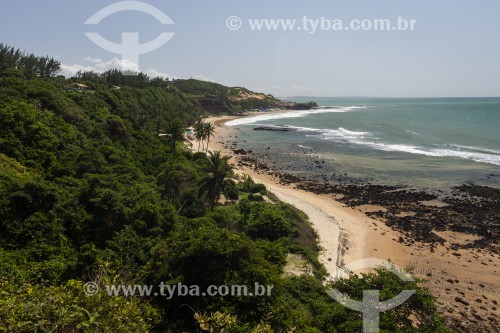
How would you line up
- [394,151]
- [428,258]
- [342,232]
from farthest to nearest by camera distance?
[394,151], [342,232], [428,258]

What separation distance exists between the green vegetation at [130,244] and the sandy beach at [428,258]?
3.04m

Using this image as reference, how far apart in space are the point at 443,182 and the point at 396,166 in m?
10.2

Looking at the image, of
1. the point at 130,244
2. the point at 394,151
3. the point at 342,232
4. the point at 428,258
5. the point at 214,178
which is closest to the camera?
the point at 130,244

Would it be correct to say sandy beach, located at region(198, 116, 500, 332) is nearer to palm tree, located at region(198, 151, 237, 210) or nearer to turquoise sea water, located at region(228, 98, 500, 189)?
palm tree, located at region(198, 151, 237, 210)

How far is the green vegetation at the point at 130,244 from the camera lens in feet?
30.1

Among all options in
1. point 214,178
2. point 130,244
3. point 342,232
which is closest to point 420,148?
point 342,232

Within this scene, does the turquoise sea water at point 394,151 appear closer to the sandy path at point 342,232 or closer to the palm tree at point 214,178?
the sandy path at point 342,232

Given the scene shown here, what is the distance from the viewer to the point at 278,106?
634 feet

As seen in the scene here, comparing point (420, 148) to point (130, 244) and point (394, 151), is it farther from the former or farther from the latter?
point (130, 244)

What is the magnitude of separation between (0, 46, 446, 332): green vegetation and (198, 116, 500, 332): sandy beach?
120 inches

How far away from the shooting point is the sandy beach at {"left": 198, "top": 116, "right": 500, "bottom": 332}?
23906 millimetres

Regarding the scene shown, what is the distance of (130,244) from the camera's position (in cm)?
2091

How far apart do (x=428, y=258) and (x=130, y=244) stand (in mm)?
25578

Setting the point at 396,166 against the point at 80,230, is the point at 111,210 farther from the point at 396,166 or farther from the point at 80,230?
the point at 396,166
